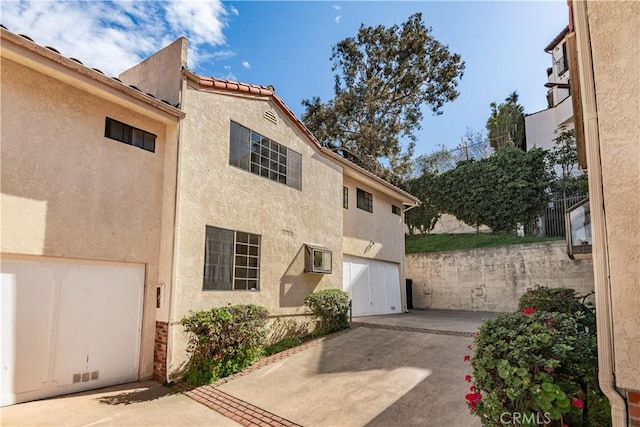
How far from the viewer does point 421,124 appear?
27422mm

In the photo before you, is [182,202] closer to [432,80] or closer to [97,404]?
[97,404]

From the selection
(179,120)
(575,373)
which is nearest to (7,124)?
(179,120)

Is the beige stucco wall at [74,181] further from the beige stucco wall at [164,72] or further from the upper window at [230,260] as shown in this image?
the upper window at [230,260]

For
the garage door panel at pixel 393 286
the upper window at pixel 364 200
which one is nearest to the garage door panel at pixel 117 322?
the upper window at pixel 364 200

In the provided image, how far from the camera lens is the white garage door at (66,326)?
20.9 ft

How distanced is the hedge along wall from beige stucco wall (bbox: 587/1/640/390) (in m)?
15.8

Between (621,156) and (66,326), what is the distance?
9044 millimetres

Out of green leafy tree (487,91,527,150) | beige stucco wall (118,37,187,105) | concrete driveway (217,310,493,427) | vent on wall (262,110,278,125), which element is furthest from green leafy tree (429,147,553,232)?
beige stucco wall (118,37,187,105)

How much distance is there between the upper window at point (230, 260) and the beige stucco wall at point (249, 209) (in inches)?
6.5

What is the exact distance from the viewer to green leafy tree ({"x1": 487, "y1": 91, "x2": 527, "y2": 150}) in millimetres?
28500

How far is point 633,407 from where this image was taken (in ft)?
9.20

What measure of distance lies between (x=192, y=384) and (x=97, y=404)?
6.04 feet

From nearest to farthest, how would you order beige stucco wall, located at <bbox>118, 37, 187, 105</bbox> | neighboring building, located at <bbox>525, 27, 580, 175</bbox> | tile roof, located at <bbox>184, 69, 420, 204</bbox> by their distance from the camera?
beige stucco wall, located at <bbox>118, 37, 187, 105</bbox>, tile roof, located at <bbox>184, 69, 420, 204</bbox>, neighboring building, located at <bbox>525, 27, 580, 175</bbox>

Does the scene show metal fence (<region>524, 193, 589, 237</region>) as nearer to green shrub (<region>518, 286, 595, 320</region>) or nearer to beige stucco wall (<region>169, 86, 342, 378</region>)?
green shrub (<region>518, 286, 595, 320</region>)
